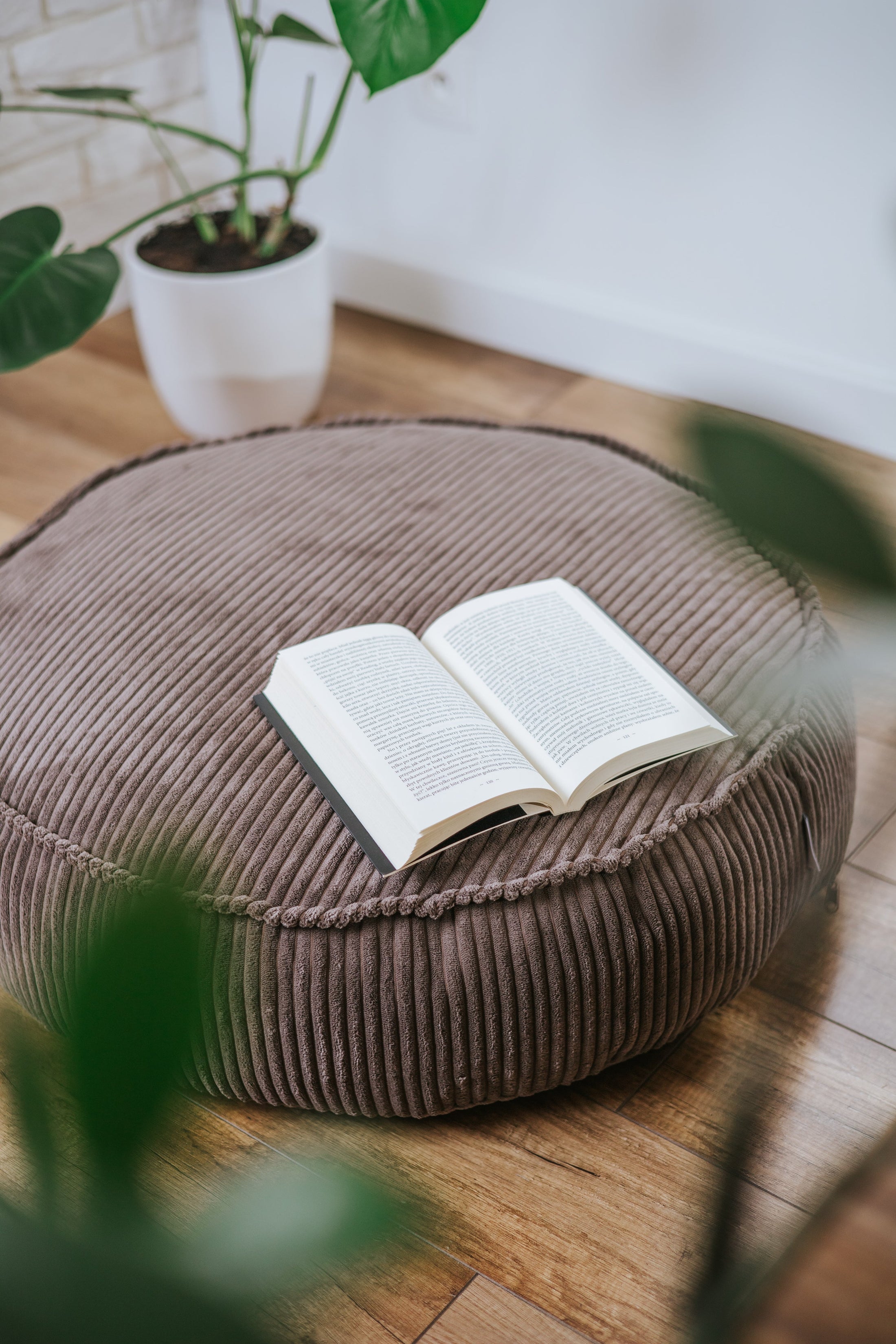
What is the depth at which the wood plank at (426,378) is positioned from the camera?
2145 mm

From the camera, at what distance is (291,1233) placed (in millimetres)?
250

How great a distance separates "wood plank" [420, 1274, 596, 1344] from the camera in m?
0.90

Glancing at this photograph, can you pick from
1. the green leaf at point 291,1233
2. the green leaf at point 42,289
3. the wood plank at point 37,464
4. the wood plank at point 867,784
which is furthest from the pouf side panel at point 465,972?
the wood plank at point 37,464

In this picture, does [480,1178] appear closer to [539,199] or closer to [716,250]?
[716,250]

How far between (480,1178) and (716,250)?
5.11 ft

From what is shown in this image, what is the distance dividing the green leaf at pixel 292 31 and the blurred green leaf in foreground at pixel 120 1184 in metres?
1.78

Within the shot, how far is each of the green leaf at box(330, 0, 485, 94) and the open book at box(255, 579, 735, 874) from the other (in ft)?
2.68

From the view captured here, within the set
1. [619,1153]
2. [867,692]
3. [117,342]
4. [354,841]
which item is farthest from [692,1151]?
[117,342]

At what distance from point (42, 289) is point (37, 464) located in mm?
474

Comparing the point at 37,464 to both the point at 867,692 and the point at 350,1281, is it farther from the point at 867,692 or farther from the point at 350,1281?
the point at 867,692

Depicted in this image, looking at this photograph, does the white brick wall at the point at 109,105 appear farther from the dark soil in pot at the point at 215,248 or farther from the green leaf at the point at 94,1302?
the green leaf at the point at 94,1302

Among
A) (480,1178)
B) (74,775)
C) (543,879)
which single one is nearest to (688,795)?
(543,879)

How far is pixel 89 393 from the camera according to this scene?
2.17m

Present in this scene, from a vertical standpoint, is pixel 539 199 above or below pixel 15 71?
below
